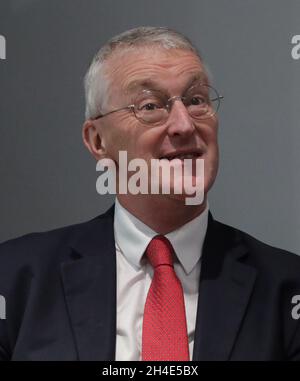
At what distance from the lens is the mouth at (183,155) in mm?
1175

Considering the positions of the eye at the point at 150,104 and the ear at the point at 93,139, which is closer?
the eye at the point at 150,104

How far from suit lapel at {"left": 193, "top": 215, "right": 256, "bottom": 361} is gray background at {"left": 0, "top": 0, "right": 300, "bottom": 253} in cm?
14

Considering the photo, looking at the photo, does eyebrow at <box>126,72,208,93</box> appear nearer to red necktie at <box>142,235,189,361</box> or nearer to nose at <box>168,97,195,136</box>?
nose at <box>168,97,195,136</box>

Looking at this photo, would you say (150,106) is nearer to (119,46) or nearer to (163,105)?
(163,105)

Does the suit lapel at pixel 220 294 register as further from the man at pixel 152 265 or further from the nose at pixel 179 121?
the nose at pixel 179 121

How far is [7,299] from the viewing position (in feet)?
3.86

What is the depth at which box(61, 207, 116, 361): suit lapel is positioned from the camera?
3.66ft

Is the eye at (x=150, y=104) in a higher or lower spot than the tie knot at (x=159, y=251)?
higher

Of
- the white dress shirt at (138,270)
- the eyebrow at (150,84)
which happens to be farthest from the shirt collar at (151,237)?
the eyebrow at (150,84)

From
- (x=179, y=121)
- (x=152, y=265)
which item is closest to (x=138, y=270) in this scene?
(x=152, y=265)

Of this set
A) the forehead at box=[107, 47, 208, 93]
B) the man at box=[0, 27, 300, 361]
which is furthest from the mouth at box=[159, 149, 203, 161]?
the forehead at box=[107, 47, 208, 93]

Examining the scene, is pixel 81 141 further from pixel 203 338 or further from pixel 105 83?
pixel 203 338

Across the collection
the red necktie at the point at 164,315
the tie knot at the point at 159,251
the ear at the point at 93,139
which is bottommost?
the red necktie at the point at 164,315
